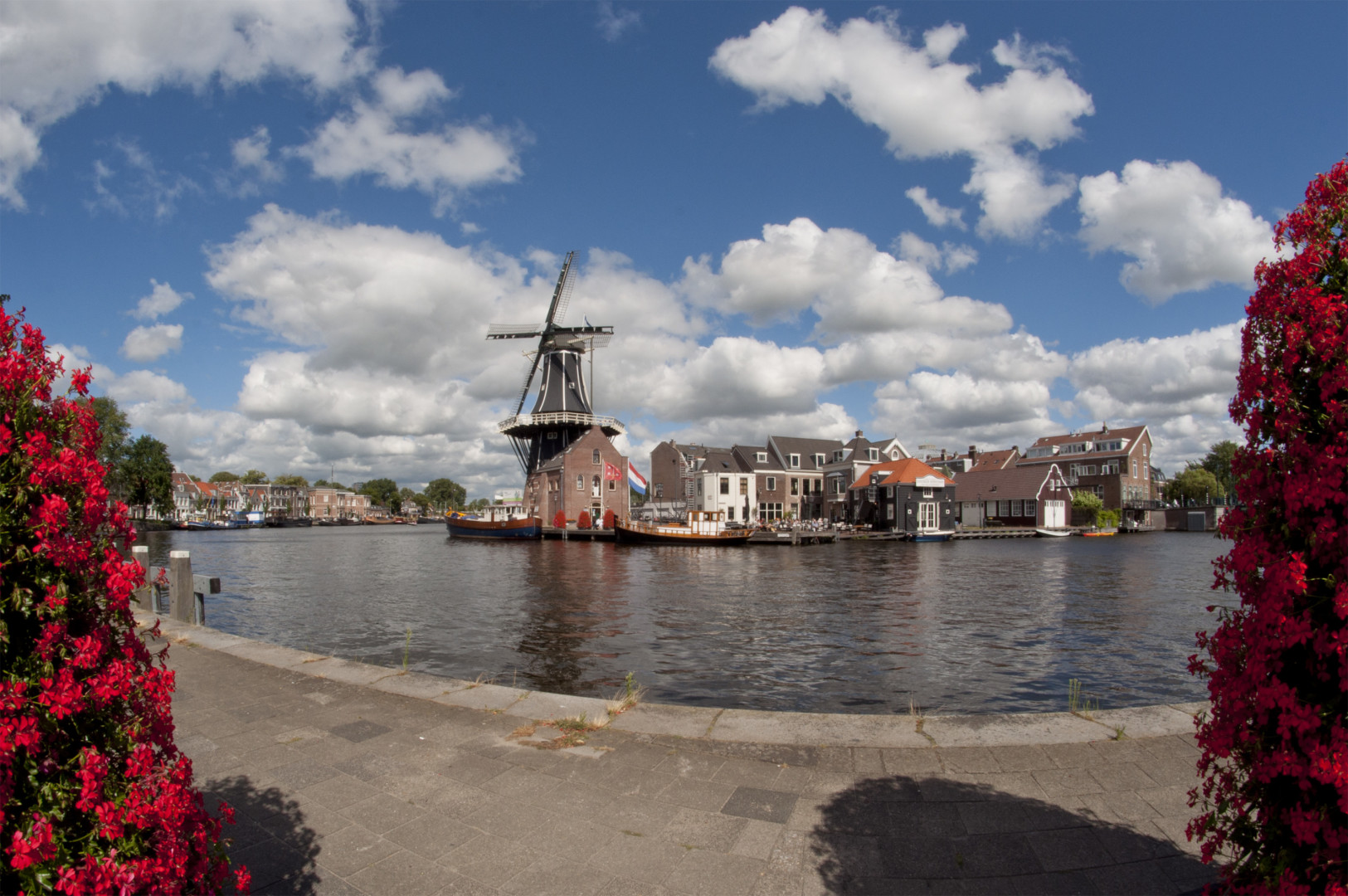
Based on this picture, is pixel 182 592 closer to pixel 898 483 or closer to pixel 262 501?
pixel 898 483

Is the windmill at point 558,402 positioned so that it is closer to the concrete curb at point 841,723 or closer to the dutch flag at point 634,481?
the dutch flag at point 634,481

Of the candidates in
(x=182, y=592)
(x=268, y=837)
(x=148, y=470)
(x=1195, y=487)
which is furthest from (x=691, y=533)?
(x=148, y=470)

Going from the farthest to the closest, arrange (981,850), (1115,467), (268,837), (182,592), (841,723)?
(1115,467)
(182,592)
(841,723)
(268,837)
(981,850)

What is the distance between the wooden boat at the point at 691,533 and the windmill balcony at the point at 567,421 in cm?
1505

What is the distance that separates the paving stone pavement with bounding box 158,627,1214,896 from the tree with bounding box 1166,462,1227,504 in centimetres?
10113

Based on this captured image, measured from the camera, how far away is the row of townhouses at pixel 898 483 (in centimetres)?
6306

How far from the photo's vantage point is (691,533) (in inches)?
2007

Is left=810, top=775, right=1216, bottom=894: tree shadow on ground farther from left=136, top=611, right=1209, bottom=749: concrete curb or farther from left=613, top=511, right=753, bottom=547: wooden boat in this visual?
left=613, top=511, right=753, bottom=547: wooden boat

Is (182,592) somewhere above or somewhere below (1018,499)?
below

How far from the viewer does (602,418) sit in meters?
65.9

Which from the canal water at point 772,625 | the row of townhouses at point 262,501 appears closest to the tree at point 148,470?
the row of townhouses at point 262,501

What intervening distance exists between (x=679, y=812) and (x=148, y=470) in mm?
109295

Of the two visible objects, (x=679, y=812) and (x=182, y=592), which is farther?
(x=182, y=592)

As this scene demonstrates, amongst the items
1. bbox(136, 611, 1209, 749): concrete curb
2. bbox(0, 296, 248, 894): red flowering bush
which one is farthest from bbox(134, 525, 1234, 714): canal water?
bbox(0, 296, 248, 894): red flowering bush
